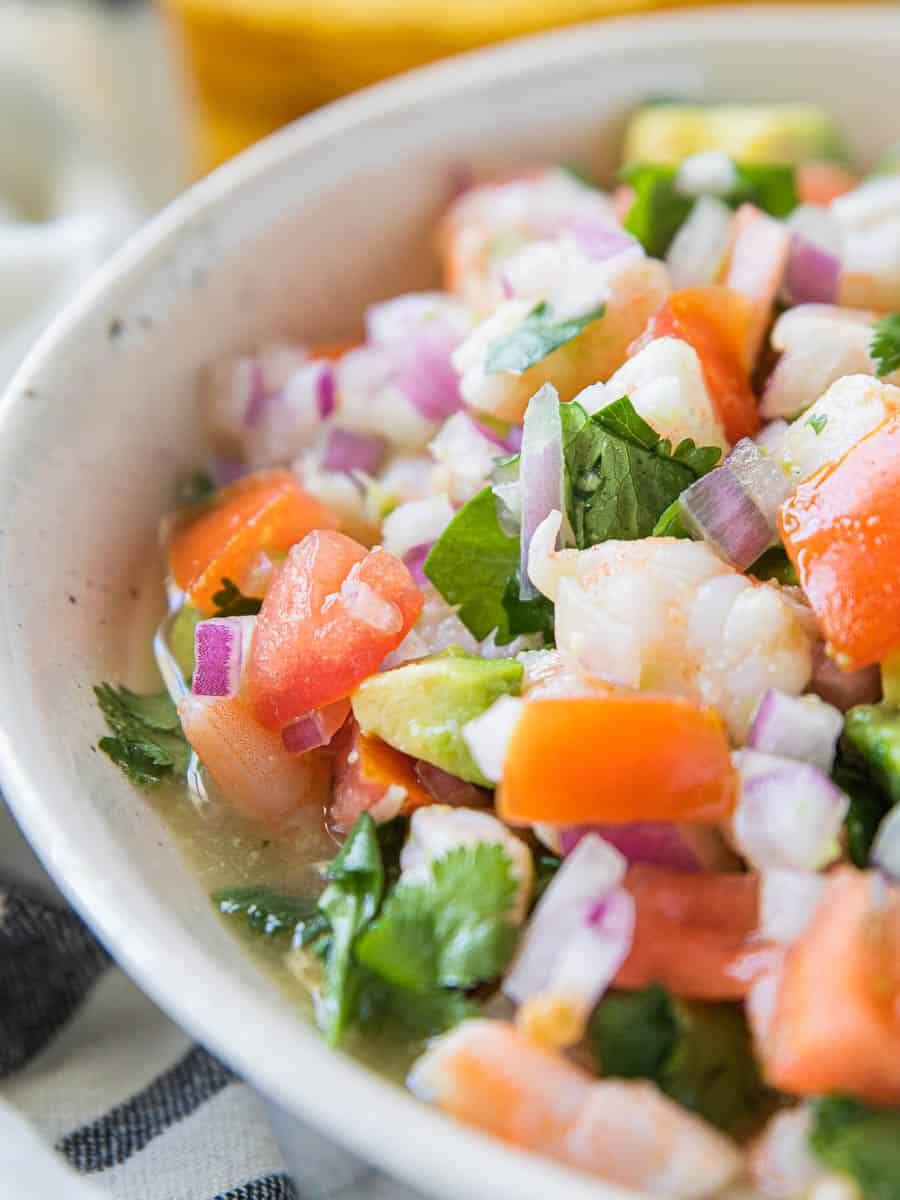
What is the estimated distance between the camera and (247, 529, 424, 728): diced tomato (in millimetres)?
1689

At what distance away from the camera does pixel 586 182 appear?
8.71 ft

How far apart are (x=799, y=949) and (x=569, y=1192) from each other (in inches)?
13.3

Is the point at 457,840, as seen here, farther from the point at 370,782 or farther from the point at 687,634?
the point at 687,634

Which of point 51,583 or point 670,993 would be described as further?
point 51,583

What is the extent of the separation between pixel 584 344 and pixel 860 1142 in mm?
1077

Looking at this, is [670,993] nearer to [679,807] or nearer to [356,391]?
[679,807]

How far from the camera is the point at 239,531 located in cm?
200

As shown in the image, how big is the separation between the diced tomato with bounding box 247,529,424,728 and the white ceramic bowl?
0.73ft

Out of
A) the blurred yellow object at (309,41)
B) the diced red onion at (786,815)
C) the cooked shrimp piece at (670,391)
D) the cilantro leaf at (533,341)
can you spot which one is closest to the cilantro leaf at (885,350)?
the cooked shrimp piece at (670,391)

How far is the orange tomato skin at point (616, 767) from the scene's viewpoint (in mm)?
1444

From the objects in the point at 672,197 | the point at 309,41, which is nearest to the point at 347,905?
the point at 672,197

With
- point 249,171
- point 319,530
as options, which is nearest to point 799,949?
point 319,530

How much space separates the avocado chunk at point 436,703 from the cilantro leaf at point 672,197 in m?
0.86

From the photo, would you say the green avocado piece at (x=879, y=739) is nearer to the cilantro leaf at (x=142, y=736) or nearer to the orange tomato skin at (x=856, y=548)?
the orange tomato skin at (x=856, y=548)
